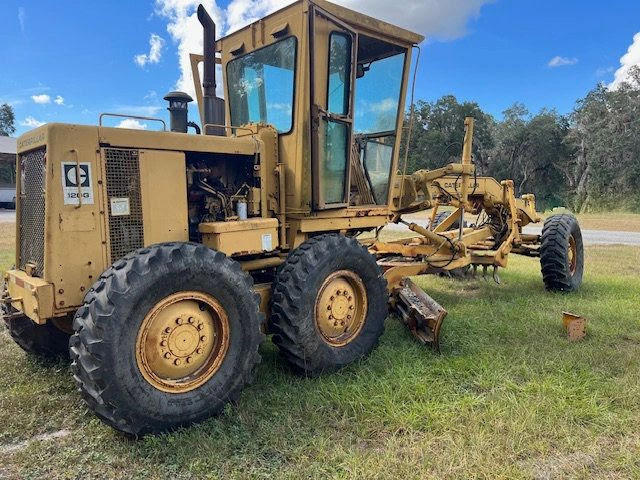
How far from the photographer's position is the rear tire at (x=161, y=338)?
115 inches

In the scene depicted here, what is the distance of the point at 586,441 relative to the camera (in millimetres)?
3123

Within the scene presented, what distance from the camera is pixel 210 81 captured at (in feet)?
15.6

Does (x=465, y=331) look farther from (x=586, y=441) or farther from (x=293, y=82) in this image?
(x=293, y=82)

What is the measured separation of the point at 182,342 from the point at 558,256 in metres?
5.82

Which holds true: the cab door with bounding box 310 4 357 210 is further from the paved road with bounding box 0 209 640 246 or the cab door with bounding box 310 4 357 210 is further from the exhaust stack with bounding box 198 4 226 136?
the paved road with bounding box 0 209 640 246

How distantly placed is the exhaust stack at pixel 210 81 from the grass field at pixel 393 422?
2180 mm

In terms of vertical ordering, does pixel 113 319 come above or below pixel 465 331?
above

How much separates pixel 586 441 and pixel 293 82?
3410 millimetres

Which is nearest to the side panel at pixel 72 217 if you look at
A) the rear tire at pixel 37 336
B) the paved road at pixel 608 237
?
the rear tire at pixel 37 336

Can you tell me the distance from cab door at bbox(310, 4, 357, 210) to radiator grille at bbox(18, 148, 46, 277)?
2086 mm

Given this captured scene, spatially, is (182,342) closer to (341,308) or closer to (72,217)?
(72,217)

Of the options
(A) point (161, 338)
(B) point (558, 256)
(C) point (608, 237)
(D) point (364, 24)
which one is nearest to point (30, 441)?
(A) point (161, 338)

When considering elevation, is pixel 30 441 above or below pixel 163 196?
below

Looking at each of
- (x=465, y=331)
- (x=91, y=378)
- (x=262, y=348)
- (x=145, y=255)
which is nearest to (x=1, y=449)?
(x=91, y=378)
